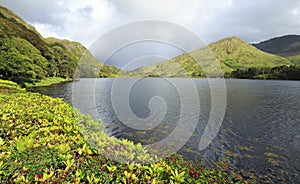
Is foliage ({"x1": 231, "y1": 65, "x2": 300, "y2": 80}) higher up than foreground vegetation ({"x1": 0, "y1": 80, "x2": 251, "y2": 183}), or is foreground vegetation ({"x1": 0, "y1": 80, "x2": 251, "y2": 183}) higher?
foliage ({"x1": 231, "y1": 65, "x2": 300, "y2": 80})

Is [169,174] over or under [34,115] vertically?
under

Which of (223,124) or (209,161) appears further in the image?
(223,124)

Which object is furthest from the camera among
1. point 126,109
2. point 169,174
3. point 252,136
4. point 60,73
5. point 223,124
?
point 60,73

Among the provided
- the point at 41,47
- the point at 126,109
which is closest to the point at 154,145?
the point at 126,109

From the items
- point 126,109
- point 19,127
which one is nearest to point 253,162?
point 19,127

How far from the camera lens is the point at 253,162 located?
12055 mm

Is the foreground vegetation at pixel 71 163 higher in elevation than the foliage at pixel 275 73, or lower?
lower

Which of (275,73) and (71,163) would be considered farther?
(275,73)

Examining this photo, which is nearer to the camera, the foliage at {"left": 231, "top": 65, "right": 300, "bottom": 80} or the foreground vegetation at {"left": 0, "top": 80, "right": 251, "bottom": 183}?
the foreground vegetation at {"left": 0, "top": 80, "right": 251, "bottom": 183}

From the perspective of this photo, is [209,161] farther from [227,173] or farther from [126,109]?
[126,109]

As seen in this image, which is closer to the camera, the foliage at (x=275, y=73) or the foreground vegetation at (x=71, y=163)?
the foreground vegetation at (x=71, y=163)

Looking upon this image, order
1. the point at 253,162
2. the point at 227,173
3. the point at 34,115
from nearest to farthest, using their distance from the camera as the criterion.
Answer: the point at 34,115 < the point at 227,173 < the point at 253,162

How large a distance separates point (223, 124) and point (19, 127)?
20.6 metres

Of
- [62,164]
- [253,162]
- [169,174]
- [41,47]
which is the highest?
[41,47]
